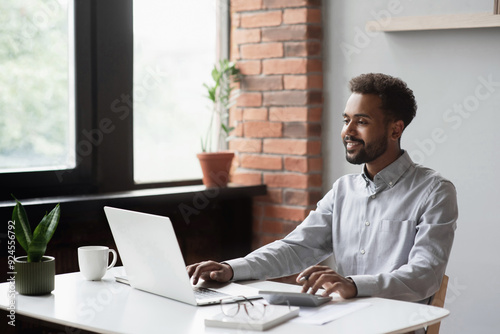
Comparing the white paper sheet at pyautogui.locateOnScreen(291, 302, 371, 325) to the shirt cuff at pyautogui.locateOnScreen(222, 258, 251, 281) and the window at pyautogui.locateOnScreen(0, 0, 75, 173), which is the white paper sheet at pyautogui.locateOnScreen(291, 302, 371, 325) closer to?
the shirt cuff at pyautogui.locateOnScreen(222, 258, 251, 281)

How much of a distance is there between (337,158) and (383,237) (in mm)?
1208

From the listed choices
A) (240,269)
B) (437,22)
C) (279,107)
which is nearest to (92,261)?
(240,269)

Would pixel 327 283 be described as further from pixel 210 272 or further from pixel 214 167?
pixel 214 167

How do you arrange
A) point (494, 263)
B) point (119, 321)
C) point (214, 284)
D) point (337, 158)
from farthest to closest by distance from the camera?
1. point (337, 158)
2. point (494, 263)
3. point (214, 284)
4. point (119, 321)

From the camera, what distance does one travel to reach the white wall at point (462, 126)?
10.4ft

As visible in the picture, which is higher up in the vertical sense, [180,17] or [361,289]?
[180,17]

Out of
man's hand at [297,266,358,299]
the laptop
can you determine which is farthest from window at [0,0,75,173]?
man's hand at [297,266,358,299]

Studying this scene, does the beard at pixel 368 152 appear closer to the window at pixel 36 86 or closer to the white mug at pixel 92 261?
the white mug at pixel 92 261

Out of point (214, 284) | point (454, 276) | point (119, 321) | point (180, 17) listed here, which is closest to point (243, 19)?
point (180, 17)

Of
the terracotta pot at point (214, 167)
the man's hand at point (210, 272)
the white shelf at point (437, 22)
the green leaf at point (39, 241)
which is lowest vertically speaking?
the man's hand at point (210, 272)

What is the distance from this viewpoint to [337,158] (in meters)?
3.73

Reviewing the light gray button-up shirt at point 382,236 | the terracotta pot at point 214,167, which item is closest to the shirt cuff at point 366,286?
the light gray button-up shirt at point 382,236

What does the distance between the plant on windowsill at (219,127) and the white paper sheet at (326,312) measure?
172cm

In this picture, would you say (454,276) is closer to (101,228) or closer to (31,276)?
(101,228)
